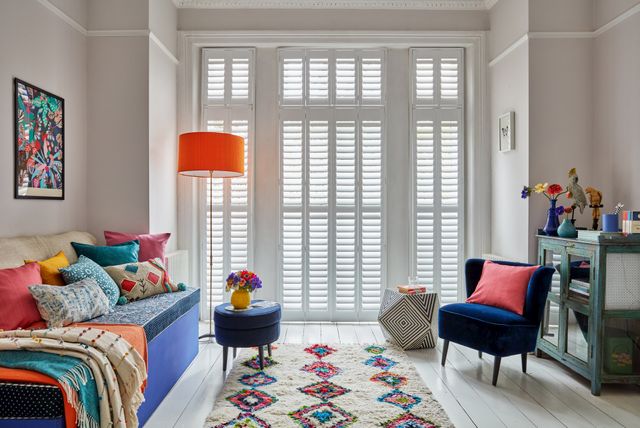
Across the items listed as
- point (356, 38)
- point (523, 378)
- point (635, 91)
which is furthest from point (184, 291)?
point (635, 91)

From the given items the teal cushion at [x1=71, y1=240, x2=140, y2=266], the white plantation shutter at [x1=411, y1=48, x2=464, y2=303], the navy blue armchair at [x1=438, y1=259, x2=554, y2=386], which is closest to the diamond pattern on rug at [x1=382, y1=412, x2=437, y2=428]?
the navy blue armchair at [x1=438, y1=259, x2=554, y2=386]

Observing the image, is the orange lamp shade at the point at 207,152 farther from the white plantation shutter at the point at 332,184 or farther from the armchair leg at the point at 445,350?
the armchair leg at the point at 445,350

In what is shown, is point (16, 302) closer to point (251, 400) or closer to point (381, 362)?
point (251, 400)

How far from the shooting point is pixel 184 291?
3.12 meters

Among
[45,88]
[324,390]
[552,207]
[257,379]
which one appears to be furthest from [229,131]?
[552,207]

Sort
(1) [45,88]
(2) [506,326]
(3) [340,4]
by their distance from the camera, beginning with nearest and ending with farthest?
(2) [506,326] < (1) [45,88] < (3) [340,4]

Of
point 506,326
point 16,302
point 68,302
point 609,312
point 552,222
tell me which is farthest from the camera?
point 552,222

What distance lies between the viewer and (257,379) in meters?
2.75

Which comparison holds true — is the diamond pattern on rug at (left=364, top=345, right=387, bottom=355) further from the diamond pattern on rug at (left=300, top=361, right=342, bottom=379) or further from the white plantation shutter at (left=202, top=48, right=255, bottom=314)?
the white plantation shutter at (left=202, top=48, right=255, bottom=314)

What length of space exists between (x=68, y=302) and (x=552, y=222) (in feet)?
11.0

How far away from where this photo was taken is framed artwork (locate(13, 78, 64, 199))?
2729mm

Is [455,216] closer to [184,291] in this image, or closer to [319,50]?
[319,50]

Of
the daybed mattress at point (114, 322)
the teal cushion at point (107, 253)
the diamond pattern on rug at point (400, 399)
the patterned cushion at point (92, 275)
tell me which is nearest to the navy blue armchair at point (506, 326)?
the diamond pattern on rug at point (400, 399)

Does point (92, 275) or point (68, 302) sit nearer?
point (68, 302)
